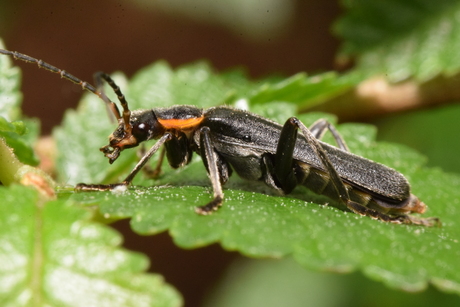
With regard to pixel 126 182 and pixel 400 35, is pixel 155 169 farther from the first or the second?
pixel 400 35

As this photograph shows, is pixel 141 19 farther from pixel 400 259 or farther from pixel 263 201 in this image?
pixel 400 259

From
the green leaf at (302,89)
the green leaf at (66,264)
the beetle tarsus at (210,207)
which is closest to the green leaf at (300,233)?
the beetle tarsus at (210,207)

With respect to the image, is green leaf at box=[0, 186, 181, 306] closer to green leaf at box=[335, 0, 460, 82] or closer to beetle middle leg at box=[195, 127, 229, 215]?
beetle middle leg at box=[195, 127, 229, 215]

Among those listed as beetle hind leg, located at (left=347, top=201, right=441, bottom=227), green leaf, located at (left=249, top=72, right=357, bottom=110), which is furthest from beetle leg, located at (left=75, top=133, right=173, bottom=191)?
beetle hind leg, located at (left=347, top=201, right=441, bottom=227)

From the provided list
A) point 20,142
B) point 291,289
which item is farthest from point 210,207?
point 291,289

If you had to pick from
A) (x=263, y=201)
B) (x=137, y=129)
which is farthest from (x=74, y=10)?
(x=263, y=201)

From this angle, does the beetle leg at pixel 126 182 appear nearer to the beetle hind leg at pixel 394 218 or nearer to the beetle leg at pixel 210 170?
the beetle leg at pixel 210 170
